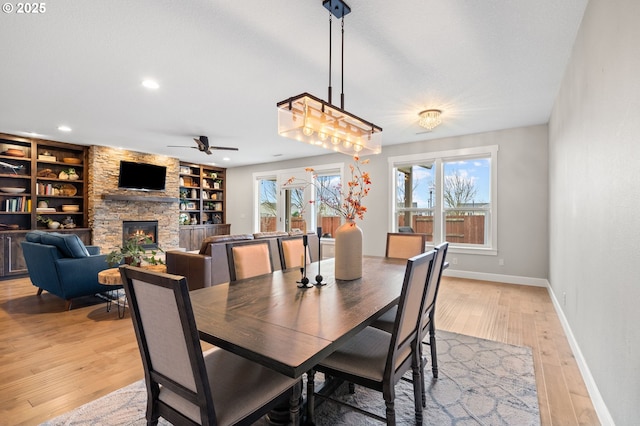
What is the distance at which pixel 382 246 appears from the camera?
6.20 m

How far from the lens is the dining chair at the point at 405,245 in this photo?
3.03 metres

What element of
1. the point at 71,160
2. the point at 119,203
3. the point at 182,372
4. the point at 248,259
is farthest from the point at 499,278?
the point at 71,160

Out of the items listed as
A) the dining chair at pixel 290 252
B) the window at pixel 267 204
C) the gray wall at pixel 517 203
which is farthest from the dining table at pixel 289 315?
the window at pixel 267 204

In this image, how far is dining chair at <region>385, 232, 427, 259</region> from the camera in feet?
9.96

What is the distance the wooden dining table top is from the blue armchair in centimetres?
289

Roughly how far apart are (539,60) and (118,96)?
4.59 m

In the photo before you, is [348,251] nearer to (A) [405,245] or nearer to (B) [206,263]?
(A) [405,245]

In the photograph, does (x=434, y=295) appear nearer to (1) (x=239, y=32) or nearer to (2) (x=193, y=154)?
(1) (x=239, y=32)

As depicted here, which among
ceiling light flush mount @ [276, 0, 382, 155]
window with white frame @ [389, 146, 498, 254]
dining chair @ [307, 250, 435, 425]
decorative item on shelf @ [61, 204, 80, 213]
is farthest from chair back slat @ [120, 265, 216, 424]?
decorative item on shelf @ [61, 204, 80, 213]

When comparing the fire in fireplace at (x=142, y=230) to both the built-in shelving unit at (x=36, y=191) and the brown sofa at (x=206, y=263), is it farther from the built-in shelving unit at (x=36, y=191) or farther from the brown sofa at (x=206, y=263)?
the brown sofa at (x=206, y=263)

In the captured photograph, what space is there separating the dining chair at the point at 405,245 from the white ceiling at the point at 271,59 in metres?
1.65

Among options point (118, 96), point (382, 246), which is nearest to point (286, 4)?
point (118, 96)

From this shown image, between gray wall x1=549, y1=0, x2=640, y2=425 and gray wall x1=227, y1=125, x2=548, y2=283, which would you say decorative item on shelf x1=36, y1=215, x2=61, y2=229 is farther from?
gray wall x1=549, y1=0, x2=640, y2=425

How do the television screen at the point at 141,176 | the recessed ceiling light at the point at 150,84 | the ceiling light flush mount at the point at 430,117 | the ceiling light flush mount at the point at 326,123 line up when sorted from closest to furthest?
1. the ceiling light flush mount at the point at 326,123
2. the recessed ceiling light at the point at 150,84
3. the ceiling light flush mount at the point at 430,117
4. the television screen at the point at 141,176
